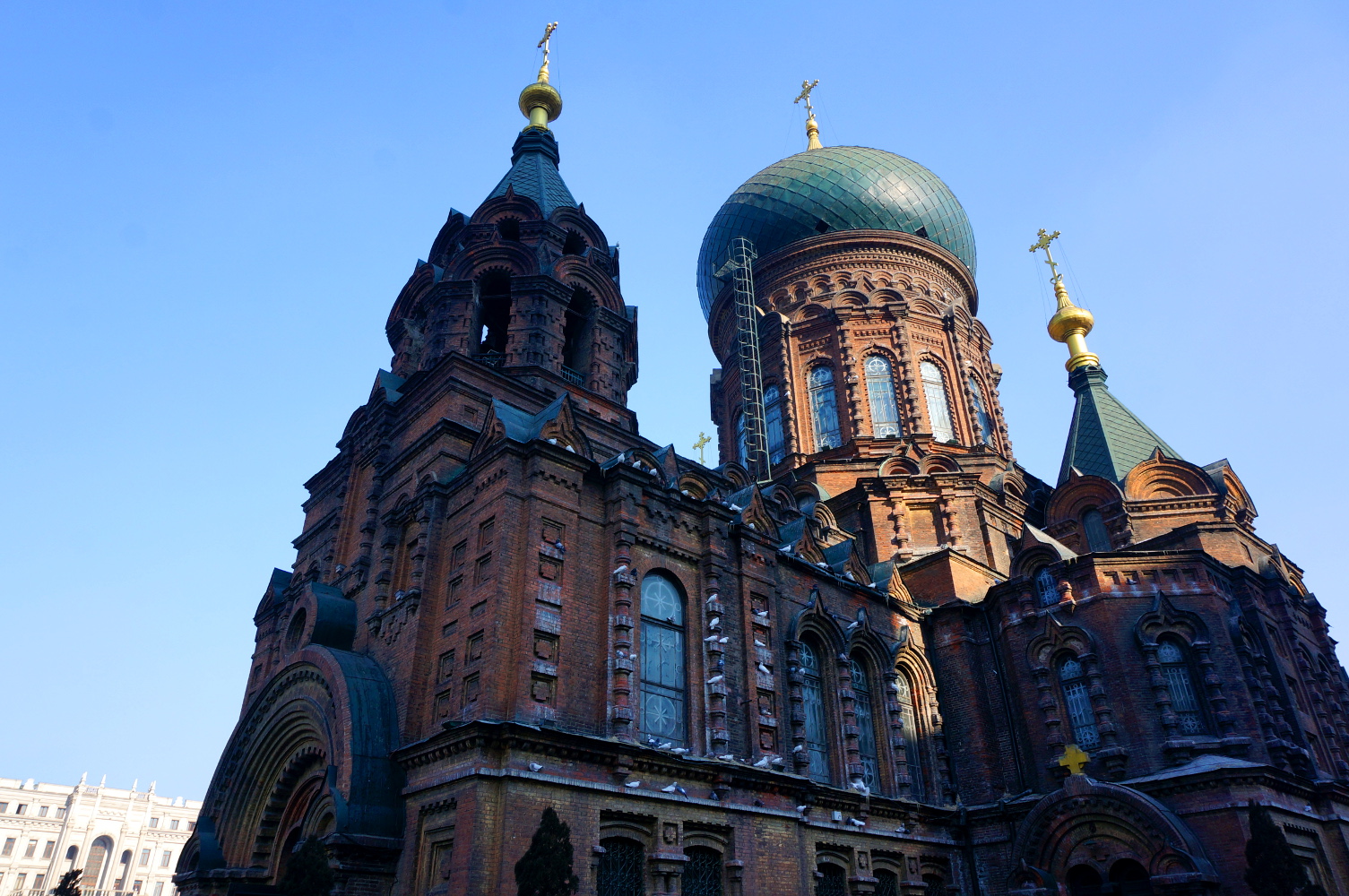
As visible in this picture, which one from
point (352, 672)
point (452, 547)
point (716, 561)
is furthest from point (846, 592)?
point (352, 672)

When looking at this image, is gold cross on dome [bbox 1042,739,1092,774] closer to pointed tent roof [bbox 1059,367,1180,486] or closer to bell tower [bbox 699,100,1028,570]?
bell tower [bbox 699,100,1028,570]

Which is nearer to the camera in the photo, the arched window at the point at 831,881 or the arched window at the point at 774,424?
the arched window at the point at 831,881

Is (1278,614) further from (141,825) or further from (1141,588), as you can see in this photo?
(141,825)

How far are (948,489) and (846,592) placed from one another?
18.1 feet

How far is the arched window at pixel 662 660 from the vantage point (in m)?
12.9

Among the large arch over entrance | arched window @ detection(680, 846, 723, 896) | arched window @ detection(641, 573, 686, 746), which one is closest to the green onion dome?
arched window @ detection(641, 573, 686, 746)

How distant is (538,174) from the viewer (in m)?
21.5

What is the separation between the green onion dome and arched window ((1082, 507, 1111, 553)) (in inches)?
357

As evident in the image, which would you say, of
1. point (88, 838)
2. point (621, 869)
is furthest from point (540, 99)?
point (88, 838)

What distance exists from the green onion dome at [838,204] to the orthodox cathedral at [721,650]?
18.4ft

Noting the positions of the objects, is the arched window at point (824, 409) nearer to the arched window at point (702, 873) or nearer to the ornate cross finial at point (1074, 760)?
the ornate cross finial at point (1074, 760)

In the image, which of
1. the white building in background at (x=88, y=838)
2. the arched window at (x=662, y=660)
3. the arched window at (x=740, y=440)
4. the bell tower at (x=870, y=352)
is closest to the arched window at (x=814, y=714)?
the arched window at (x=662, y=660)

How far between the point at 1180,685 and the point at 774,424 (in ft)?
38.7

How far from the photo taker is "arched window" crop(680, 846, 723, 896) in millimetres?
12039
